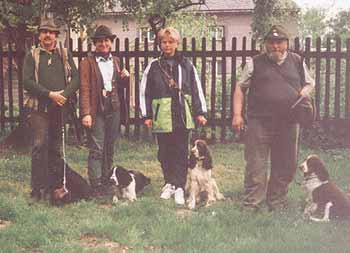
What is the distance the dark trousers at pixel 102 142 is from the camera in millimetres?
5336

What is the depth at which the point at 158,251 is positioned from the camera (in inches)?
153

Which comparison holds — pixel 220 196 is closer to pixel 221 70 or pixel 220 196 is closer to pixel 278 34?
pixel 278 34

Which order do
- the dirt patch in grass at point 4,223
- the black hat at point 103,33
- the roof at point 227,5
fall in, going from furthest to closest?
1. the roof at point 227,5
2. the black hat at point 103,33
3. the dirt patch in grass at point 4,223

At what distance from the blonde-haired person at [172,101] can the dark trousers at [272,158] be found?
0.59m

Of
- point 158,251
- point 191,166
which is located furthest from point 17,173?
point 158,251

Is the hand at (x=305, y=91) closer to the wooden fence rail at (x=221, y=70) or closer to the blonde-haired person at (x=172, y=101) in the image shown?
the blonde-haired person at (x=172, y=101)

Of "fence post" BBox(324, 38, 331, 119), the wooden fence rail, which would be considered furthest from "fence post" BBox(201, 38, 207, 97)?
"fence post" BBox(324, 38, 331, 119)

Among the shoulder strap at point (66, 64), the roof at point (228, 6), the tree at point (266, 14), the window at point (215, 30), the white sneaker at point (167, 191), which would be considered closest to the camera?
the shoulder strap at point (66, 64)

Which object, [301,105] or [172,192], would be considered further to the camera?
[172,192]

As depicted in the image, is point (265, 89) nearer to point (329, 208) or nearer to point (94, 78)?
point (329, 208)

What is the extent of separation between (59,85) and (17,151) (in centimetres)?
231

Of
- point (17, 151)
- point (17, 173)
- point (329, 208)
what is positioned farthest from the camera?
point (17, 151)

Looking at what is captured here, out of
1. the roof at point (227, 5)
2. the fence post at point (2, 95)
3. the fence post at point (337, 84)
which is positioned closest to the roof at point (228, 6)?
the roof at point (227, 5)

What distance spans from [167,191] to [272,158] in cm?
106
